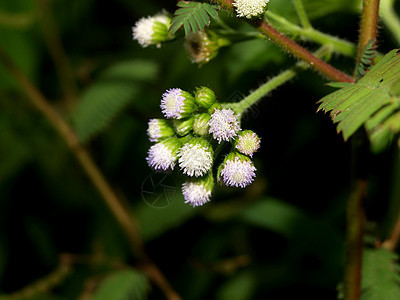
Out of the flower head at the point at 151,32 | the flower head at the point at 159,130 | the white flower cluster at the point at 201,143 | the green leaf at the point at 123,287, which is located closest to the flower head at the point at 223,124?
the white flower cluster at the point at 201,143

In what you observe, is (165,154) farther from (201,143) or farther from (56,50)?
(56,50)

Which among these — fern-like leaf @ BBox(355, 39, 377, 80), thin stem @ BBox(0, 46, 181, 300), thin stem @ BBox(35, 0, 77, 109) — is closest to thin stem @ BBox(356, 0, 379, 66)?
fern-like leaf @ BBox(355, 39, 377, 80)

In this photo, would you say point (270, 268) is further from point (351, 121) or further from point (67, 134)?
point (351, 121)

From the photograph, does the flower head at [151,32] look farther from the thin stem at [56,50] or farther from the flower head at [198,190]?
the thin stem at [56,50]

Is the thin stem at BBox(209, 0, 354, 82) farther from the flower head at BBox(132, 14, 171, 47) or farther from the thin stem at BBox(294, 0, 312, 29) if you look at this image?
the flower head at BBox(132, 14, 171, 47)

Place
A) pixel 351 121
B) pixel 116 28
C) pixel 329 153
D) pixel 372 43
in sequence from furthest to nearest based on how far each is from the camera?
pixel 116 28 → pixel 329 153 → pixel 372 43 → pixel 351 121

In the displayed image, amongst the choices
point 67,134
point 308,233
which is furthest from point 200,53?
point 67,134
